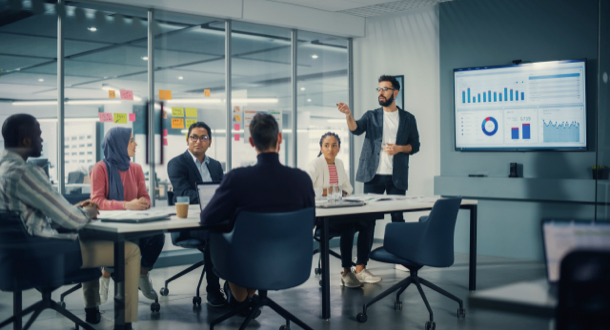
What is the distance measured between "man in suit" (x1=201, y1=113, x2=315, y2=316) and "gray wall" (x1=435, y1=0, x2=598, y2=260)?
2.68m

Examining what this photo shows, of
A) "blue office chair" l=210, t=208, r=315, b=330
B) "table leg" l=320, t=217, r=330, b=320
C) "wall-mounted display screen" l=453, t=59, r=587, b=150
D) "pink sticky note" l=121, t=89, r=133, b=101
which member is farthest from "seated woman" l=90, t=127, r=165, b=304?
"wall-mounted display screen" l=453, t=59, r=587, b=150

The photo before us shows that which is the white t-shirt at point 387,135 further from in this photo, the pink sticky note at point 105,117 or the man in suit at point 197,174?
the pink sticky note at point 105,117

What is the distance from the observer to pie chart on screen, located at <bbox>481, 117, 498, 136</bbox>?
204 inches

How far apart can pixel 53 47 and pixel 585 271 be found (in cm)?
438

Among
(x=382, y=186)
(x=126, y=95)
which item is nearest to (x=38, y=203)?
(x=126, y=95)

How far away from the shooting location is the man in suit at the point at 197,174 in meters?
3.57

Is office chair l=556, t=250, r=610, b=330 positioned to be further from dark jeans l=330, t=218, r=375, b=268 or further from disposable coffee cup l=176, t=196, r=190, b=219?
dark jeans l=330, t=218, r=375, b=268

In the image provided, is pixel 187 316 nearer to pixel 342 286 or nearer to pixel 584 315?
pixel 342 286

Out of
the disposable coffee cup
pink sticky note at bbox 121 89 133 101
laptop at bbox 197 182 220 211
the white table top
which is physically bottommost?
the white table top

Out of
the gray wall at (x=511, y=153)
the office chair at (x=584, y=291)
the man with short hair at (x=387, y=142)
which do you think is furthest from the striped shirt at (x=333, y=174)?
the office chair at (x=584, y=291)

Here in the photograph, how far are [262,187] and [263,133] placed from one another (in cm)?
29

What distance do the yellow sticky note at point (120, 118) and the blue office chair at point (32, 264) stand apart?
2255 mm

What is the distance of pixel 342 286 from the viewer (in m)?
4.09

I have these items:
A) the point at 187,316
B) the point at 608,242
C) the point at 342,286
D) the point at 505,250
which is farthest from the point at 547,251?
the point at 505,250
